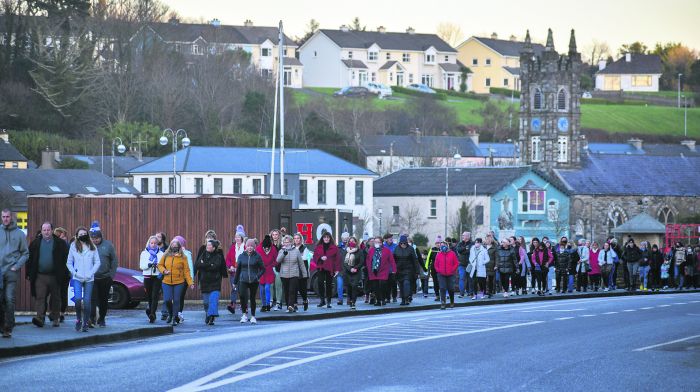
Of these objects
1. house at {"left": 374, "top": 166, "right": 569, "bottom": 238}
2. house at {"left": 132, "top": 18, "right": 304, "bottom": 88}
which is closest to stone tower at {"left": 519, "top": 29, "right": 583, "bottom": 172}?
house at {"left": 374, "top": 166, "right": 569, "bottom": 238}

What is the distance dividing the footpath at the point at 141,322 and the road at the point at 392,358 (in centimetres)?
52

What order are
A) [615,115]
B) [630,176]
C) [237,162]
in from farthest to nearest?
1. [615,115]
2. [630,176]
3. [237,162]

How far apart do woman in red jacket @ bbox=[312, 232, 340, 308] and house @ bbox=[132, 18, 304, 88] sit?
276ft

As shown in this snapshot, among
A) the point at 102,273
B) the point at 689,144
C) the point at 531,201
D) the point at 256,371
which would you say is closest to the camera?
the point at 256,371

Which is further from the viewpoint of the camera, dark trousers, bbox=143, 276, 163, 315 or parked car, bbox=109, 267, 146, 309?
parked car, bbox=109, 267, 146, 309

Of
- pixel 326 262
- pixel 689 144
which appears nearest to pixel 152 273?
pixel 326 262

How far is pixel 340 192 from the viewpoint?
352 feet

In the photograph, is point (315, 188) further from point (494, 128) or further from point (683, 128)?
point (683, 128)

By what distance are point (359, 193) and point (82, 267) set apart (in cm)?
8415

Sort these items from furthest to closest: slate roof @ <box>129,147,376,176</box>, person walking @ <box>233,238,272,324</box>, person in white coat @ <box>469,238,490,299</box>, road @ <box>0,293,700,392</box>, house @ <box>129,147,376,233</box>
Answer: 1. slate roof @ <box>129,147,376,176</box>
2. house @ <box>129,147,376,233</box>
3. person in white coat @ <box>469,238,490,299</box>
4. person walking @ <box>233,238,272,324</box>
5. road @ <box>0,293,700,392</box>

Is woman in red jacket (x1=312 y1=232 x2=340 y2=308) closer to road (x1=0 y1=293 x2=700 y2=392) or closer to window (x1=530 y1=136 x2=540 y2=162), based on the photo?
road (x1=0 y1=293 x2=700 y2=392)

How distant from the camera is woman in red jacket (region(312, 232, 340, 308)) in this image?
1315 inches

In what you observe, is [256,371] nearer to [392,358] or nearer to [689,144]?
[392,358]

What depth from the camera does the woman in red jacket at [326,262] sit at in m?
33.4
